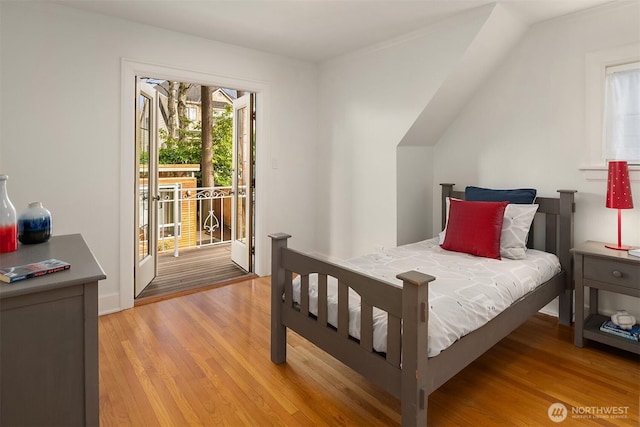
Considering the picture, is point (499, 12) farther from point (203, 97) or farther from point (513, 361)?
point (203, 97)

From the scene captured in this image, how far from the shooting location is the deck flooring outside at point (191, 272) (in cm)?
371

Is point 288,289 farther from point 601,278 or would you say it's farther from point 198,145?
point 198,145

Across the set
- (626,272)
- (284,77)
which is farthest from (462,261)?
(284,77)

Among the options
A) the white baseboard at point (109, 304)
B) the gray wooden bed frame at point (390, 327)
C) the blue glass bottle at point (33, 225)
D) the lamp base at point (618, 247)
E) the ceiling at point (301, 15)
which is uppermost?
the ceiling at point (301, 15)

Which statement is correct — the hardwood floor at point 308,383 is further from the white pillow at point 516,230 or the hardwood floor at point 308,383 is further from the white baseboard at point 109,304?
the white pillow at point 516,230

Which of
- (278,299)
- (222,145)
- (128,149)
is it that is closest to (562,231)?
(278,299)

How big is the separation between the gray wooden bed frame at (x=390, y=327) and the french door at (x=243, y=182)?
1.97m

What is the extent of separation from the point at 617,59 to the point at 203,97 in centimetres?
580

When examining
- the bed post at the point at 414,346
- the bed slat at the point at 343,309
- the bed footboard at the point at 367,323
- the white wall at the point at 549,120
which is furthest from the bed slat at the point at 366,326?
the white wall at the point at 549,120

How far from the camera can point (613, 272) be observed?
239 centimetres

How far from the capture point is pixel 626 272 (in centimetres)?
235

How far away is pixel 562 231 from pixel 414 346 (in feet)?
6.59

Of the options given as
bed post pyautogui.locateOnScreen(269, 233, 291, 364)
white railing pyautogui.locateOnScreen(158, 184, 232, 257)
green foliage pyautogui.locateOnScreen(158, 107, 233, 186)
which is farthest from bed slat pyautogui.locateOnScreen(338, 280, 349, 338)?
green foliage pyautogui.locateOnScreen(158, 107, 233, 186)

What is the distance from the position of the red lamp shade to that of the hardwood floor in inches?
38.4
